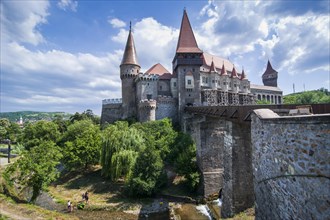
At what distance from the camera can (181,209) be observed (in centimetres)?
1614

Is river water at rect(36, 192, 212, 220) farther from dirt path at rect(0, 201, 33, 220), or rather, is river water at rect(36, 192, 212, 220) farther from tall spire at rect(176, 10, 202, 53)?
tall spire at rect(176, 10, 202, 53)

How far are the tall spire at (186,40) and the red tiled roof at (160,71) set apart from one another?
521 centimetres

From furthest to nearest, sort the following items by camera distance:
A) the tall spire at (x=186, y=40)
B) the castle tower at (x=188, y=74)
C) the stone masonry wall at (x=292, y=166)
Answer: the tall spire at (x=186, y=40) < the castle tower at (x=188, y=74) < the stone masonry wall at (x=292, y=166)

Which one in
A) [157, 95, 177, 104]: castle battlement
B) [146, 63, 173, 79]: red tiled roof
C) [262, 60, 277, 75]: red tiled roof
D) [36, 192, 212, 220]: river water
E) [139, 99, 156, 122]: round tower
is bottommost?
[36, 192, 212, 220]: river water

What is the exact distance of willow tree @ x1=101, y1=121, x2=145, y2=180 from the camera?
62.4 ft

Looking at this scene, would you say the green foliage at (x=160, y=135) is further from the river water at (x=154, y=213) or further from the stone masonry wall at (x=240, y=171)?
the stone masonry wall at (x=240, y=171)

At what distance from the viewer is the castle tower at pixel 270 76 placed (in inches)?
2827

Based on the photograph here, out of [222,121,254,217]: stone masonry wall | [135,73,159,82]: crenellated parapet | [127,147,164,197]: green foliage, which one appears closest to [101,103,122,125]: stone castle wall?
[135,73,159,82]: crenellated parapet

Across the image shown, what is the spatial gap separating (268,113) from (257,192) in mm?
2795

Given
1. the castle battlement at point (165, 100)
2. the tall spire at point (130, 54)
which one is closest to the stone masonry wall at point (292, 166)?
the castle battlement at point (165, 100)

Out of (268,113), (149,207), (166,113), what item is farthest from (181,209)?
(166,113)

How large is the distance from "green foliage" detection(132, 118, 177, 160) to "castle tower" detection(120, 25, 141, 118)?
9642mm

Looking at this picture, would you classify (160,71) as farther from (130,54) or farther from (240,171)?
(240,171)

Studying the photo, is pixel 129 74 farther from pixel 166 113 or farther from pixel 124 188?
pixel 124 188
